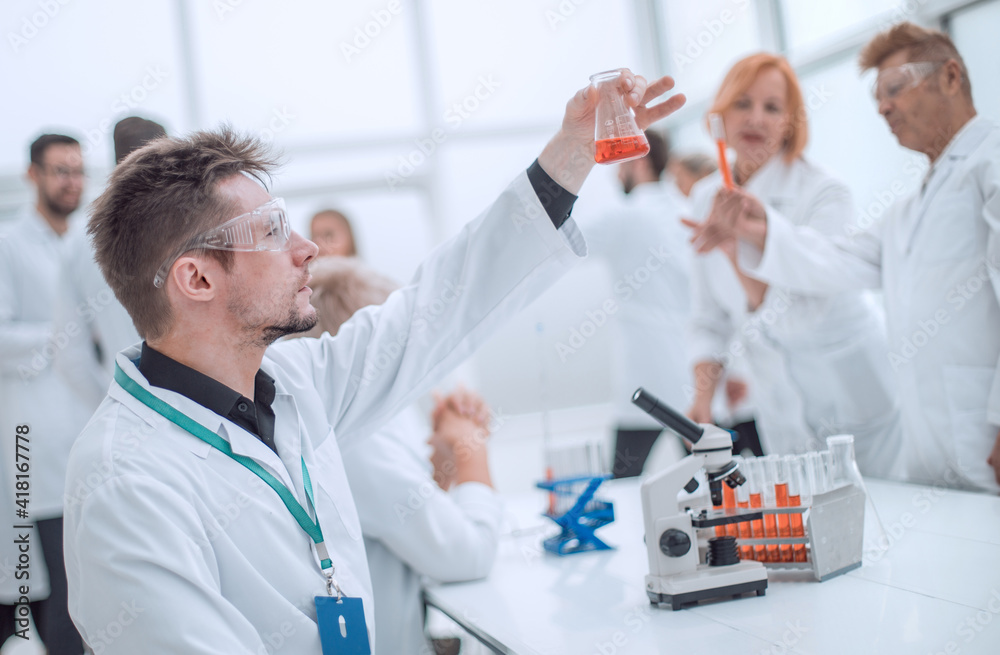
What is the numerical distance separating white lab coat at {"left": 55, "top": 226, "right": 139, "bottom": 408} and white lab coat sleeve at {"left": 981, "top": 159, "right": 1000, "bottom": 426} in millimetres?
2058

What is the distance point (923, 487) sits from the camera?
1893mm

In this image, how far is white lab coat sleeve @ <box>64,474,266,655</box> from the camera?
0.94 metres

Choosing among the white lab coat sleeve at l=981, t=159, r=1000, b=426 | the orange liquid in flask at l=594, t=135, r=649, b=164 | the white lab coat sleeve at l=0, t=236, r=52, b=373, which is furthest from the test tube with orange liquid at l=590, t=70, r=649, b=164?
the white lab coat sleeve at l=0, t=236, r=52, b=373

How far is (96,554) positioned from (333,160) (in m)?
3.99

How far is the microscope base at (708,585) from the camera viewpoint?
1250mm

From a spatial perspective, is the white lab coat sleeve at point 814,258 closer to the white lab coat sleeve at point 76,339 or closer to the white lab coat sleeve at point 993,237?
the white lab coat sleeve at point 993,237

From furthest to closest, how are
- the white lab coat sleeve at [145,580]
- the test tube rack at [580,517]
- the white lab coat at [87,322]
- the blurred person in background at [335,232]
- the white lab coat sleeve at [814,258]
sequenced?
the blurred person in background at [335,232] → the white lab coat at [87,322] → the white lab coat sleeve at [814,258] → the test tube rack at [580,517] → the white lab coat sleeve at [145,580]

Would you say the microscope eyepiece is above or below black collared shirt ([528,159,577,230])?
below

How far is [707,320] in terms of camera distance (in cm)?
271

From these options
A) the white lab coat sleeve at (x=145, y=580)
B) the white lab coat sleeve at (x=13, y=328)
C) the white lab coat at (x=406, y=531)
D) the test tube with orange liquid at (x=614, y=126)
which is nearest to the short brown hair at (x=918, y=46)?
the test tube with orange liquid at (x=614, y=126)

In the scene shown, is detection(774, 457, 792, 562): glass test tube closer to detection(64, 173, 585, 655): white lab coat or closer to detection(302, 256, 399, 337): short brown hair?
detection(64, 173, 585, 655): white lab coat

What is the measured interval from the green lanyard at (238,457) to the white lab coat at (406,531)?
1.22 feet

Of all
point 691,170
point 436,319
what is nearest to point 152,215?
point 436,319

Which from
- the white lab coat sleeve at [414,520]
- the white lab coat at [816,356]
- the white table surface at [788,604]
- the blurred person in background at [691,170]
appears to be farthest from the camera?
the blurred person in background at [691,170]
